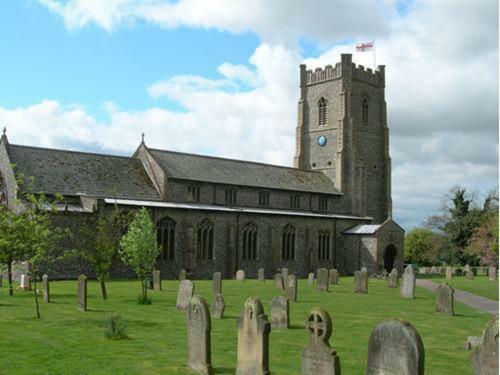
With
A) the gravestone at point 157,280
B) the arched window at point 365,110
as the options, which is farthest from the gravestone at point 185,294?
the arched window at point 365,110

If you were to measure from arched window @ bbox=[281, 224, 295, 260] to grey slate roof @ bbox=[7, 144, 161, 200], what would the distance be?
10457mm

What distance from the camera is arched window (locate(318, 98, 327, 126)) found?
184 feet

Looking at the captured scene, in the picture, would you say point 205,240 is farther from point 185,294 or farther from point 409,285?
point 185,294

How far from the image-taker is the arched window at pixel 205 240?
1537 inches

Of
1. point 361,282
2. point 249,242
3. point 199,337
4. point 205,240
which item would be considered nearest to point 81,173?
point 205,240

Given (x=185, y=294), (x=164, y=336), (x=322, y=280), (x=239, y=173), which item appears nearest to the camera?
(x=164, y=336)

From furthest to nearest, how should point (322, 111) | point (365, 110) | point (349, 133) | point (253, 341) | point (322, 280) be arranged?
1. point (365, 110)
2. point (322, 111)
3. point (349, 133)
4. point (322, 280)
5. point (253, 341)

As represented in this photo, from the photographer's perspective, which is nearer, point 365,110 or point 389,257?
point 389,257

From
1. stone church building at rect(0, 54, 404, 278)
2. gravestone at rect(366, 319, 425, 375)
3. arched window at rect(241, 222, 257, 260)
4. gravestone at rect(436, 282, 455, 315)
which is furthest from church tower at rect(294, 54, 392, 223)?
gravestone at rect(366, 319, 425, 375)

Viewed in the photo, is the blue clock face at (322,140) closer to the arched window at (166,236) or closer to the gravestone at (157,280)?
the arched window at (166,236)

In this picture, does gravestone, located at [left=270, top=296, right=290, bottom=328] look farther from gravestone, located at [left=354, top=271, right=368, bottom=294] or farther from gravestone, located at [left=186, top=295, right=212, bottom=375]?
gravestone, located at [left=354, top=271, right=368, bottom=294]

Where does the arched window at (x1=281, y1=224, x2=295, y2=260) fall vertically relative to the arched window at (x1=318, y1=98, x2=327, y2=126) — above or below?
below

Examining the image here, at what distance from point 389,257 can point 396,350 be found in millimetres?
42681

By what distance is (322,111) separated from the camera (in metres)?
56.4
